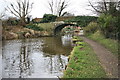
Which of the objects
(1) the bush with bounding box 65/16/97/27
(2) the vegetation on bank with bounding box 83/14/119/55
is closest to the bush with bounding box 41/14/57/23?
(1) the bush with bounding box 65/16/97/27

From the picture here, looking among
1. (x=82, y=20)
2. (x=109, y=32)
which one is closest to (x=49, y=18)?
(x=82, y=20)

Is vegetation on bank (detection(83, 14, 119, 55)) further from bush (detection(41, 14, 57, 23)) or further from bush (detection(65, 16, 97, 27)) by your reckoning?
bush (detection(41, 14, 57, 23))

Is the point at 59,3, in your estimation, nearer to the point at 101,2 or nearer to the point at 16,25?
the point at 16,25

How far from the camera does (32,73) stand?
22.6ft

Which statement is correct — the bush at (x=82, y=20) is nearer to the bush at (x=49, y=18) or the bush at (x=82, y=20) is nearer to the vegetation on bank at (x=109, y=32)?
the bush at (x=49, y=18)

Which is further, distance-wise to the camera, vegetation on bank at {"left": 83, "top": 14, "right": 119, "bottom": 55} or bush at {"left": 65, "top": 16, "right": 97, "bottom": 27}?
bush at {"left": 65, "top": 16, "right": 97, "bottom": 27}

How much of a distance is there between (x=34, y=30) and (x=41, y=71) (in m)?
27.1

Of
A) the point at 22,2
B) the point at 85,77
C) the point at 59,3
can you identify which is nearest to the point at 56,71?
the point at 85,77

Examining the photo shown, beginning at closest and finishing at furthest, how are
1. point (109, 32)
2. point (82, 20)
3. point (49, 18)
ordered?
point (109, 32) → point (82, 20) → point (49, 18)

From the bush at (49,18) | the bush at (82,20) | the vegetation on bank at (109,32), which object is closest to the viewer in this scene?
the vegetation on bank at (109,32)

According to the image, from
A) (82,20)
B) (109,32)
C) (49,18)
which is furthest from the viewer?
A: (49,18)

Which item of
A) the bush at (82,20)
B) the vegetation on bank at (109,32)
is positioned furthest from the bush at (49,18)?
the vegetation on bank at (109,32)

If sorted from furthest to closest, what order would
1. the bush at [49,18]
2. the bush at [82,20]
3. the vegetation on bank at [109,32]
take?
the bush at [49,18]
the bush at [82,20]
the vegetation on bank at [109,32]

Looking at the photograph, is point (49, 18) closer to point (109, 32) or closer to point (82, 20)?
point (82, 20)
